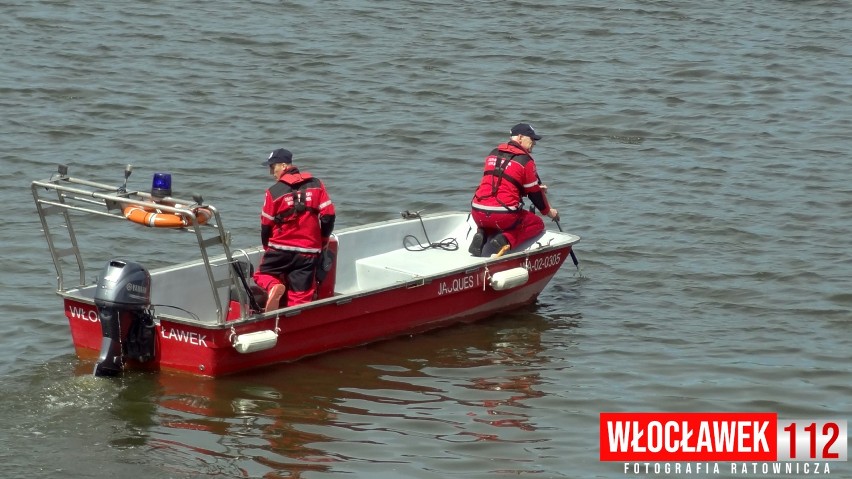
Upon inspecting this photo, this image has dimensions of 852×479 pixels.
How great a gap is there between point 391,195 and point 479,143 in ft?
8.72

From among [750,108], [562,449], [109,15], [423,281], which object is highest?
[109,15]

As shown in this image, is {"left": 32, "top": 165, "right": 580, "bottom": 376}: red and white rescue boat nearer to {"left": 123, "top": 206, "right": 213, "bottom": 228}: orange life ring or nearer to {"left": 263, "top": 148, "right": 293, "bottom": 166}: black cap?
{"left": 123, "top": 206, "right": 213, "bottom": 228}: orange life ring

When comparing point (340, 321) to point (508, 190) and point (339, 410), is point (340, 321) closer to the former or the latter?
point (339, 410)

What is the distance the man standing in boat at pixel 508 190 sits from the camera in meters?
12.6

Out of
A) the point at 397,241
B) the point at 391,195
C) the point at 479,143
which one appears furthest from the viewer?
the point at 479,143

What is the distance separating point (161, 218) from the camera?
9.44 meters

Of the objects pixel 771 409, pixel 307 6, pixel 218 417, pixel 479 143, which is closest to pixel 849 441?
pixel 771 409

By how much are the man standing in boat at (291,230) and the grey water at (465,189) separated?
666mm

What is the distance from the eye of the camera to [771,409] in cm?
1022

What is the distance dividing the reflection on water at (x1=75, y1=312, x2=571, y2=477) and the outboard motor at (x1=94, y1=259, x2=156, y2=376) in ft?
0.77

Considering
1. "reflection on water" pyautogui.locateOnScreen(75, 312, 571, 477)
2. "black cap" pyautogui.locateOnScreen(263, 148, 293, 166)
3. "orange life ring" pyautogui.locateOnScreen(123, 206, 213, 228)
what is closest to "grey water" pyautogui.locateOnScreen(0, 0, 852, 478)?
"reflection on water" pyautogui.locateOnScreen(75, 312, 571, 477)

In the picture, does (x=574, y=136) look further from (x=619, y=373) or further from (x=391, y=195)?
(x=619, y=373)

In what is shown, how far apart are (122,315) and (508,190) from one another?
4174mm

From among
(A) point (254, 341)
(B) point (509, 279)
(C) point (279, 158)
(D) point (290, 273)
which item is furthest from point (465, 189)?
(A) point (254, 341)
